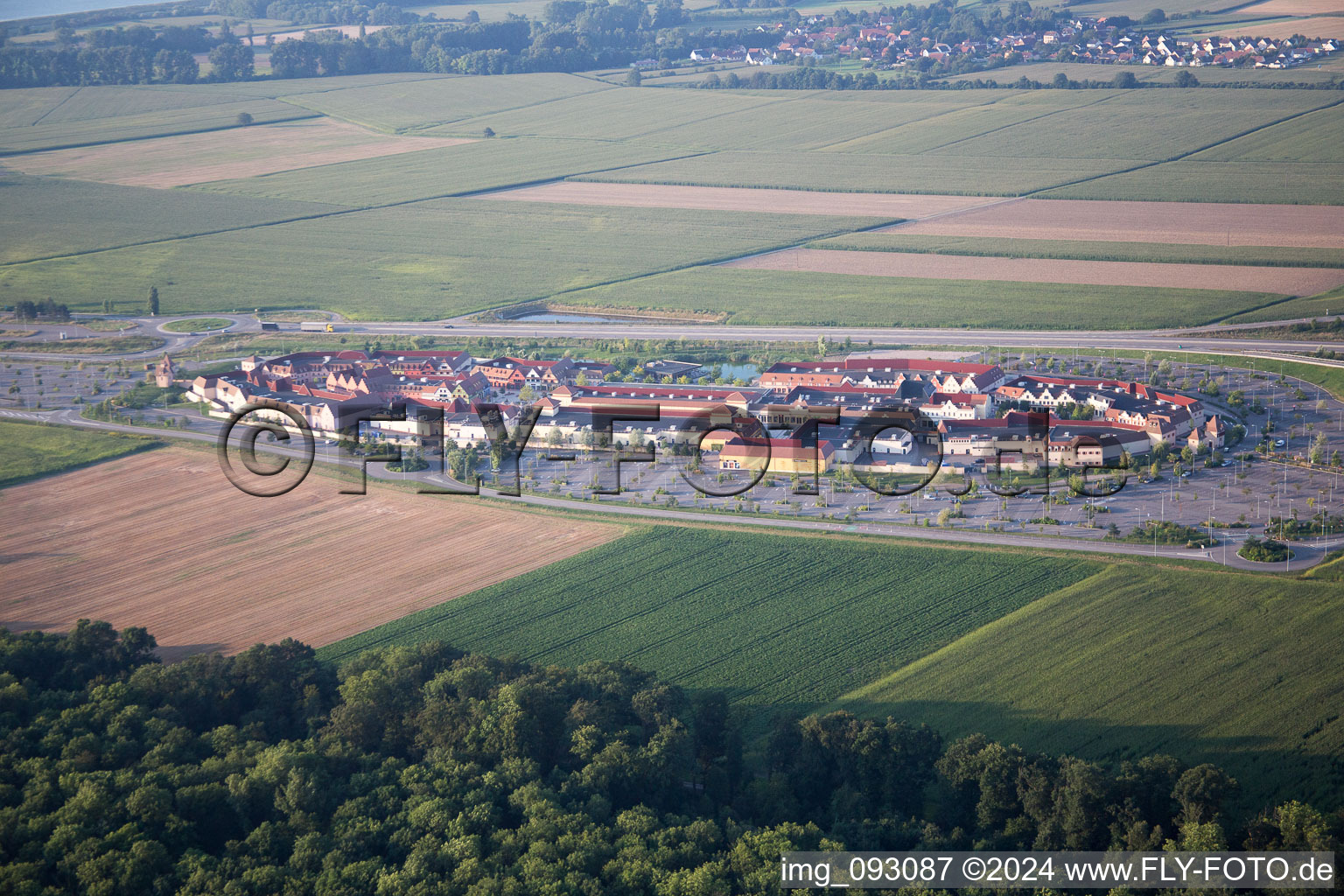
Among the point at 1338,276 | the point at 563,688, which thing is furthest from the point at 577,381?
the point at 1338,276

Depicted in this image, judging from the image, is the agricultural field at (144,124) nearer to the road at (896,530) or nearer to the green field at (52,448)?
the green field at (52,448)

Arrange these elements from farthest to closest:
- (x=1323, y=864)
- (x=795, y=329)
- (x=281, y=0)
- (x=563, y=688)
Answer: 1. (x=281, y=0)
2. (x=795, y=329)
3. (x=563, y=688)
4. (x=1323, y=864)

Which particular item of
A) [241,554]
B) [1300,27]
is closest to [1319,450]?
[241,554]

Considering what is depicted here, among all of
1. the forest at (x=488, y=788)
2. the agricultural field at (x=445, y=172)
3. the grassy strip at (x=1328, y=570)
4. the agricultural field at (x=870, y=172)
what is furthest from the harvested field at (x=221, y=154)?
the grassy strip at (x=1328, y=570)

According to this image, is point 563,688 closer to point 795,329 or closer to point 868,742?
point 868,742

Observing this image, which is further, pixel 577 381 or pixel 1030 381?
pixel 577 381

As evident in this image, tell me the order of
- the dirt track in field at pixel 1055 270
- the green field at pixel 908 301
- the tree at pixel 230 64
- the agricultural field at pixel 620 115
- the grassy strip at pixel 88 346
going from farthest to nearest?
the tree at pixel 230 64, the agricultural field at pixel 620 115, the dirt track in field at pixel 1055 270, the grassy strip at pixel 88 346, the green field at pixel 908 301

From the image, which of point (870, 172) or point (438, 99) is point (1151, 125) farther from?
point (438, 99)
